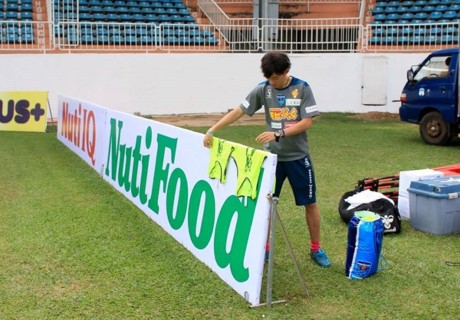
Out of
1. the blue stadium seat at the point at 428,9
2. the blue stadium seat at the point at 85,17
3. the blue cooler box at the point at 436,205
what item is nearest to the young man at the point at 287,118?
the blue cooler box at the point at 436,205

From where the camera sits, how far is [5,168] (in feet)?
33.5

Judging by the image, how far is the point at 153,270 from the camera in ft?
16.8

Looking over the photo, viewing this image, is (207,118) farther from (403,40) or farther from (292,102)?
(292,102)

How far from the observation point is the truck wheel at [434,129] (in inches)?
492

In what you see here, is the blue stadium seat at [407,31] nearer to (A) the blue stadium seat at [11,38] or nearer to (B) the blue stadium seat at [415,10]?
(B) the blue stadium seat at [415,10]

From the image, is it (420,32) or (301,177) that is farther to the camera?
(420,32)

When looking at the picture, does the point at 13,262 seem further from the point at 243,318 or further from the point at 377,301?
the point at 377,301

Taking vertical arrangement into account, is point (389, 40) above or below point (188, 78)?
above

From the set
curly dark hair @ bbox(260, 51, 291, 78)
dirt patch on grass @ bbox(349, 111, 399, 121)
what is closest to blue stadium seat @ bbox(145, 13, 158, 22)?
dirt patch on grass @ bbox(349, 111, 399, 121)

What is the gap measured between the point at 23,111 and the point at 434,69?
32.2ft

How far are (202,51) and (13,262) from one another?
52.1 ft

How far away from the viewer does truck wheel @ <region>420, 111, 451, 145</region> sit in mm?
12484

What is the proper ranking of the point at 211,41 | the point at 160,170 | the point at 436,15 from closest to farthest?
the point at 160,170 → the point at 211,41 → the point at 436,15

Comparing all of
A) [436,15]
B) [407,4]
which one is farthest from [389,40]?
[407,4]
